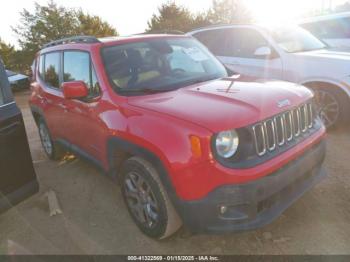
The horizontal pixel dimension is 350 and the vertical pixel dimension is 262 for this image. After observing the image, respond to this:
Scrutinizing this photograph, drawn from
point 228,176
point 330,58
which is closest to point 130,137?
point 228,176

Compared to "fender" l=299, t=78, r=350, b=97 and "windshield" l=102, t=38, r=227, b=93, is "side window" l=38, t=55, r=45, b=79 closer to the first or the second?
"windshield" l=102, t=38, r=227, b=93

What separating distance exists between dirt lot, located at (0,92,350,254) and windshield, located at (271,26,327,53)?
211 cm

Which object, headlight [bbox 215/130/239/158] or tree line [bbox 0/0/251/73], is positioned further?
tree line [bbox 0/0/251/73]

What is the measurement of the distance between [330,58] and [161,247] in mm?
3879

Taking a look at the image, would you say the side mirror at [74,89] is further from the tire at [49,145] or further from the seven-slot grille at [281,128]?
the tire at [49,145]

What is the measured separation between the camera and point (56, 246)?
10.2ft

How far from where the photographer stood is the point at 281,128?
2.64 m

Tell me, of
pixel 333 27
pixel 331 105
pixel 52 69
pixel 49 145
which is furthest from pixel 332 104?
pixel 49 145

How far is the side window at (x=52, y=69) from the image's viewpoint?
433 cm

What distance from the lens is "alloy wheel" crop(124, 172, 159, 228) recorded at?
280 centimetres

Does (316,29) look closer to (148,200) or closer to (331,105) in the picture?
(331,105)

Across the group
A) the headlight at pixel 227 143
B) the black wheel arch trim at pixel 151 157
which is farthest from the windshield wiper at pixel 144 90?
the headlight at pixel 227 143

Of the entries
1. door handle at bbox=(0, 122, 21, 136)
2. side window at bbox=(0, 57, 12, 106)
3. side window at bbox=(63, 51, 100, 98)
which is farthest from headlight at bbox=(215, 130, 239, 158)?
side window at bbox=(0, 57, 12, 106)

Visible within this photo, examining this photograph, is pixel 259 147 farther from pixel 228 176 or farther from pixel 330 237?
pixel 330 237
